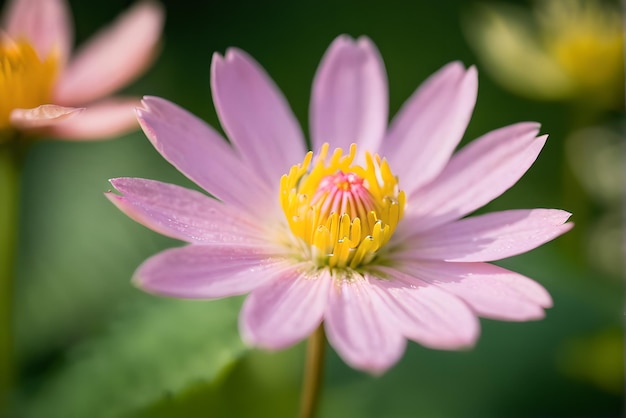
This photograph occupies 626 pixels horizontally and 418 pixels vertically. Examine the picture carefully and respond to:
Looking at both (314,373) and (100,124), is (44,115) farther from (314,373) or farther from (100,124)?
(314,373)

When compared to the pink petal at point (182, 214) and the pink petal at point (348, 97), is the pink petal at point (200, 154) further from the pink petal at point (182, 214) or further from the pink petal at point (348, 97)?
the pink petal at point (348, 97)

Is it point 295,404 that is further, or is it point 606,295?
point 606,295

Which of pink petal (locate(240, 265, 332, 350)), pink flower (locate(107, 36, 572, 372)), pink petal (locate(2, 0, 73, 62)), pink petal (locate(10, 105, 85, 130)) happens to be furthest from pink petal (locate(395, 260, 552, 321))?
pink petal (locate(2, 0, 73, 62))

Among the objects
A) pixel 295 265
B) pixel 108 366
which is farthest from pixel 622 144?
pixel 108 366

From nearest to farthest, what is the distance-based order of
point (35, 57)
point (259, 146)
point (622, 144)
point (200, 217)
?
point (200, 217) → point (259, 146) → point (35, 57) → point (622, 144)

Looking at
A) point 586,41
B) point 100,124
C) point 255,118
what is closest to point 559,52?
point 586,41

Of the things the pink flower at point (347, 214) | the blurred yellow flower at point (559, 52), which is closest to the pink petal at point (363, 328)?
the pink flower at point (347, 214)

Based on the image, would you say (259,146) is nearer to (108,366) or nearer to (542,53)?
(108,366)
